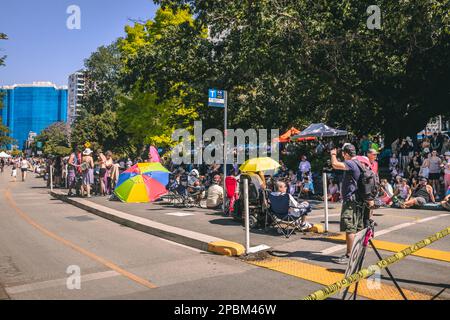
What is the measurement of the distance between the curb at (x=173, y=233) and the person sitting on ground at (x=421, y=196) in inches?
323

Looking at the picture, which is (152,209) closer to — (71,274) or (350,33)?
(71,274)

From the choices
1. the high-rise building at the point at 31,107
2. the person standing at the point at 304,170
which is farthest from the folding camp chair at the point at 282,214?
the high-rise building at the point at 31,107

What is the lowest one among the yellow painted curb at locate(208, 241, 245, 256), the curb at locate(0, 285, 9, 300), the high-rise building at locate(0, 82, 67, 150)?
the curb at locate(0, 285, 9, 300)

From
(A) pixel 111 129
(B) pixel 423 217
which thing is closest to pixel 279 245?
(B) pixel 423 217

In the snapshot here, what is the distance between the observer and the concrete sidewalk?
8.45m

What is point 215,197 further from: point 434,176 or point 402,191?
point 434,176

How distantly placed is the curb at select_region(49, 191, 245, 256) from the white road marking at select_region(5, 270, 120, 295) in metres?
2.13

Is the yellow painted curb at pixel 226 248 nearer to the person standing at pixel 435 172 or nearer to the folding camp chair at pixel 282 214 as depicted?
the folding camp chair at pixel 282 214

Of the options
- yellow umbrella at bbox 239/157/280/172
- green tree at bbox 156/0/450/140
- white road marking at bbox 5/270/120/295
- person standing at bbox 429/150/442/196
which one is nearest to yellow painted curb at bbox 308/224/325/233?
yellow umbrella at bbox 239/157/280/172

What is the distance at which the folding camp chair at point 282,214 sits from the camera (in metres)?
9.23

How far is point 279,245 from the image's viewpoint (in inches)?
330

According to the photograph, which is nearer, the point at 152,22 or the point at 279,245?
the point at 279,245

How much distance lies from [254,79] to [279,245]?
587 inches

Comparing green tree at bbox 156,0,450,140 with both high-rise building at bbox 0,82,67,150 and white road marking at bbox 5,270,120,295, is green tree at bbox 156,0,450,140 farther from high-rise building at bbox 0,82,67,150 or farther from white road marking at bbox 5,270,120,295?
high-rise building at bbox 0,82,67,150
